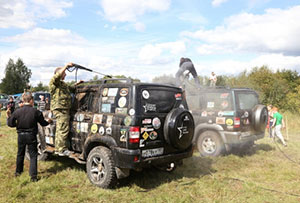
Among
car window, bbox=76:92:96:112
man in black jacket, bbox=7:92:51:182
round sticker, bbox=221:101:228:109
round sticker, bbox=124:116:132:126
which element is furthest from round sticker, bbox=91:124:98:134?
round sticker, bbox=221:101:228:109

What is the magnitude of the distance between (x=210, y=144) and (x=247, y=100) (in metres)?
1.68

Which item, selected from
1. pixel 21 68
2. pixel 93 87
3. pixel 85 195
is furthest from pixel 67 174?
pixel 21 68

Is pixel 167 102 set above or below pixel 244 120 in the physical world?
above

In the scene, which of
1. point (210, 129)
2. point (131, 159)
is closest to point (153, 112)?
point (131, 159)

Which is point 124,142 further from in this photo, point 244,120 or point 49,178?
point 244,120

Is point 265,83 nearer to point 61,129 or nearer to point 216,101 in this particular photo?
point 216,101

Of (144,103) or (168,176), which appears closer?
(144,103)

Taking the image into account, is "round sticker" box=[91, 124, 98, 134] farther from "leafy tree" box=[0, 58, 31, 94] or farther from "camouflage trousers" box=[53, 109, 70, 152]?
"leafy tree" box=[0, 58, 31, 94]

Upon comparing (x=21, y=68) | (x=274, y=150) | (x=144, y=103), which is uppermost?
(x=21, y=68)

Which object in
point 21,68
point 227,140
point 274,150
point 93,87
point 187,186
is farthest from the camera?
point 21,68

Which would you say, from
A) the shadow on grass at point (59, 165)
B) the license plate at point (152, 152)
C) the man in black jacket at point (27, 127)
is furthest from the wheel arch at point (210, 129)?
the man in black jacket at point (27, 127)

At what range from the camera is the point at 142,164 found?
415 cm

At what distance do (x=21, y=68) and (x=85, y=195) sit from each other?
227 feet

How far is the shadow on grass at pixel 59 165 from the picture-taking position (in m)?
5.42
